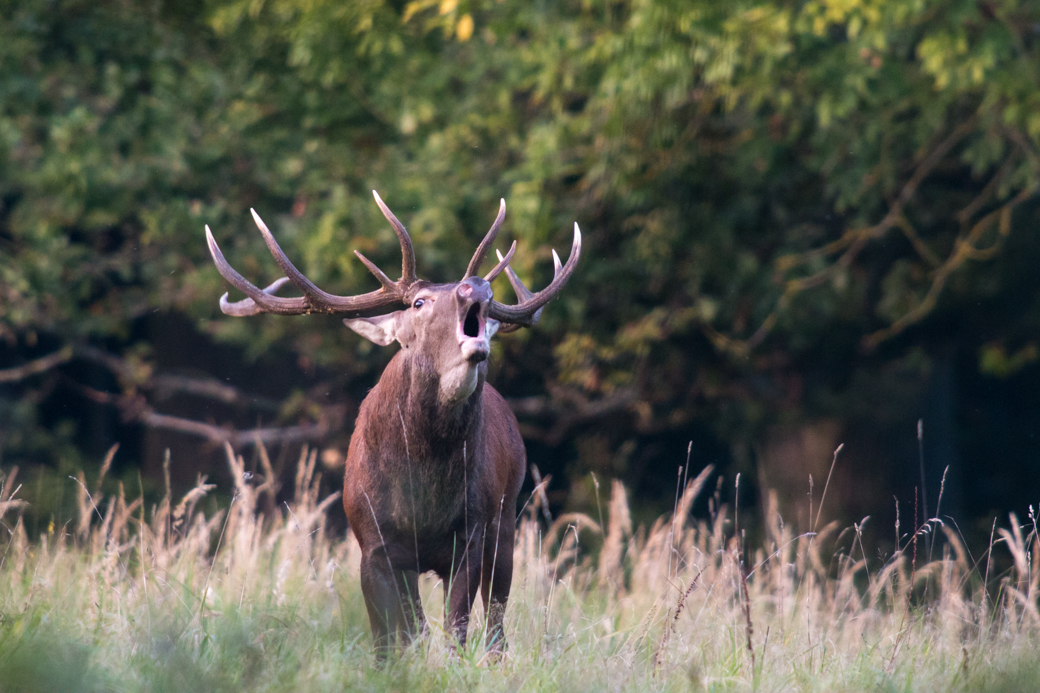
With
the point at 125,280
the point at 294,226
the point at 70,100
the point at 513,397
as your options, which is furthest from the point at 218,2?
the point at 513,397

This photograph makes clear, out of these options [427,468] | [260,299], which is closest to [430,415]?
[427,468]

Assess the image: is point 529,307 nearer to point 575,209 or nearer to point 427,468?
point 427,468

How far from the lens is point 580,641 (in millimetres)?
4395

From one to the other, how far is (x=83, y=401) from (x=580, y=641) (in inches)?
333

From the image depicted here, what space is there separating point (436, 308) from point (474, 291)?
20 cm

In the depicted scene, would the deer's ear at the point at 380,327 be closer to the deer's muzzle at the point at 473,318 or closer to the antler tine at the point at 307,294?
the antler tine at the point at 307,294

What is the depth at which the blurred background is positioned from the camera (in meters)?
7.73

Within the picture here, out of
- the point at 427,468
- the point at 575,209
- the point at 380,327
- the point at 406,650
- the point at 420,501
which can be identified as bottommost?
the point at 406,650

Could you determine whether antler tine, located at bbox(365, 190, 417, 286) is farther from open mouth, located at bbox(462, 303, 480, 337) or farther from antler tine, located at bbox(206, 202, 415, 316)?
open mouth, located at bbox(462, 303, 480, 337)

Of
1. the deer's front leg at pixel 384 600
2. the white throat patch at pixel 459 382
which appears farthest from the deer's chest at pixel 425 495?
the white throat patch at pixel 459 382

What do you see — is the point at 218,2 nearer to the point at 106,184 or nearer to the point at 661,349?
the point at 106,184

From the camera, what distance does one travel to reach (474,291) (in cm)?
379

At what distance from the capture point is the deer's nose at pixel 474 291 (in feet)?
12.4

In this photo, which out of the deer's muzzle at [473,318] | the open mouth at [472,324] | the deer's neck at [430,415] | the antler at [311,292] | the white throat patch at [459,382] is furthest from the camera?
the antler at [311,292]
